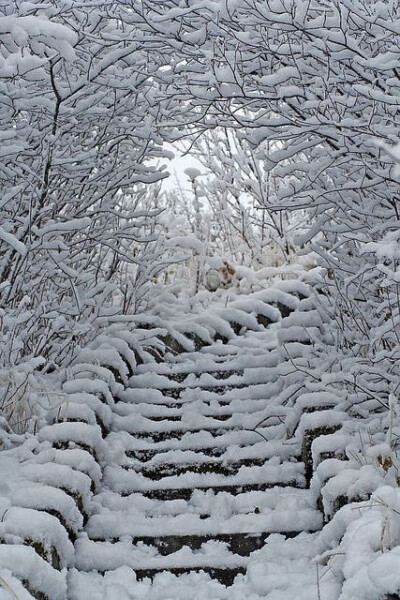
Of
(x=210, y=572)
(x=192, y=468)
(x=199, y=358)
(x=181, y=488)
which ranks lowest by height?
(x=210, y=572)

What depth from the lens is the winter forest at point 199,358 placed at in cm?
273

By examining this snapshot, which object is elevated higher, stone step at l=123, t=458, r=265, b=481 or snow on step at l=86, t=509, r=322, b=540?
stone step at l=123, t=458, r=265, b=481

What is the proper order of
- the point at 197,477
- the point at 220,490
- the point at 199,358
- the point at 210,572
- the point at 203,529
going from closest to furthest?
the point at 210,572 < the point at 203,529 < the point at 220,490 < the point at 197,477 < the point at 199,358

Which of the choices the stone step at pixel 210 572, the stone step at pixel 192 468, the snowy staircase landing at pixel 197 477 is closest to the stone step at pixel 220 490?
the snowy staircase landing at pixel 197 477

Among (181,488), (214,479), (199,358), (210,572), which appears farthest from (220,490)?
(199,358)

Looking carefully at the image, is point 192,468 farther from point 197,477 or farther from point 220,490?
point 220,490

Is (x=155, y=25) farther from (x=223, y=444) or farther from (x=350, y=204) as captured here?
(x=223, y=444)

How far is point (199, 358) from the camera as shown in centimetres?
544

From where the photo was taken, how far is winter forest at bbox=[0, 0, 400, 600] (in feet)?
8.95

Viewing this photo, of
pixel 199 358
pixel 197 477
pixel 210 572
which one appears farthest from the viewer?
pixel 199 358

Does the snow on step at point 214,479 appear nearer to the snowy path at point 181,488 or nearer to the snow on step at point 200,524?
the snowy path at point 181,488

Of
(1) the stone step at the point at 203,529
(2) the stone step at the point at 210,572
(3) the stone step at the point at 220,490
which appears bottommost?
(2) the stone step at the point at 210,572

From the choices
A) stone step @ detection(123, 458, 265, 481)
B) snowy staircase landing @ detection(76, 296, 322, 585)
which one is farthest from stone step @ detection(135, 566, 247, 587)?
stone step @ detection(123, 458, 265, 481)

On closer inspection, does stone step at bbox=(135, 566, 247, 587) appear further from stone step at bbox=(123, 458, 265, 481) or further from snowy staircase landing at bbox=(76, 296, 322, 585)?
stone step at bbox=(123, 458, 265, 481)
